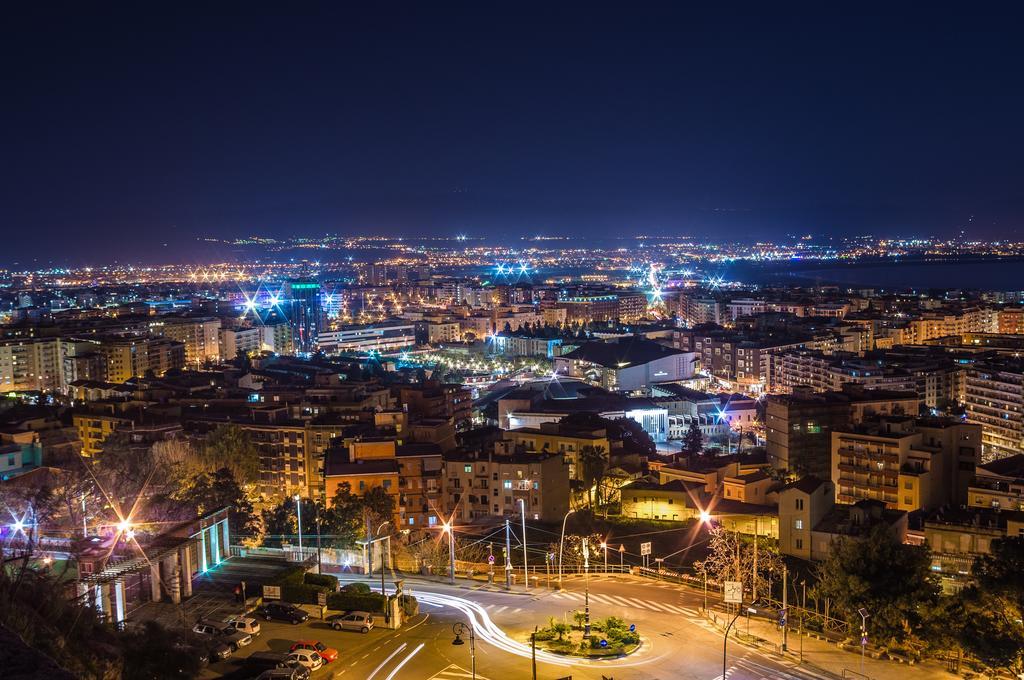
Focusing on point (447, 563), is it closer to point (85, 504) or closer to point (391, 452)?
point (391, 452)

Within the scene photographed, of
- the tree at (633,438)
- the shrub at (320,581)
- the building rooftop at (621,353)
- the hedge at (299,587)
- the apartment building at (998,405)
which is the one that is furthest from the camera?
the building rooftop at (621,353)

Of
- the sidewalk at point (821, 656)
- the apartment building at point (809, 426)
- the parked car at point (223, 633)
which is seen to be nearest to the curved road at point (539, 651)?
the sidewalk at point (821, 656)

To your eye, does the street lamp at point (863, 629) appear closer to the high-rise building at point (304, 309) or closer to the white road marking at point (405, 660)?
the white road marking at point (405, 660)

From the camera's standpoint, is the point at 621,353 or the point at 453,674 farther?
the point at 621,353

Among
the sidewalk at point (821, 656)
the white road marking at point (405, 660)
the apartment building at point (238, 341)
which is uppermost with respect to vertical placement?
the apartment building at point (238, 341)

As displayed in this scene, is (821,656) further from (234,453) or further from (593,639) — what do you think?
(234,453)

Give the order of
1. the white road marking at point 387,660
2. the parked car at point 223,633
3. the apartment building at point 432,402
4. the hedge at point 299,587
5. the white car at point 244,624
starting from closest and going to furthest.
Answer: the white road marking at point 387,660, the parked car at point 223,633, the white car at point 244,624, the hedge at point 299,587, the apartment building at point 432,402

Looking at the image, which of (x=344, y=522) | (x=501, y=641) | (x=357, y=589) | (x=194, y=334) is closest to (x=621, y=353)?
(x=194, y=334)

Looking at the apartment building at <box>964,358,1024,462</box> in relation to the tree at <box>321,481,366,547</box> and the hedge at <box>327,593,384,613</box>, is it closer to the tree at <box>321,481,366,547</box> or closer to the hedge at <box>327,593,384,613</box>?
the tree at <box>321,481,366,547</box>
